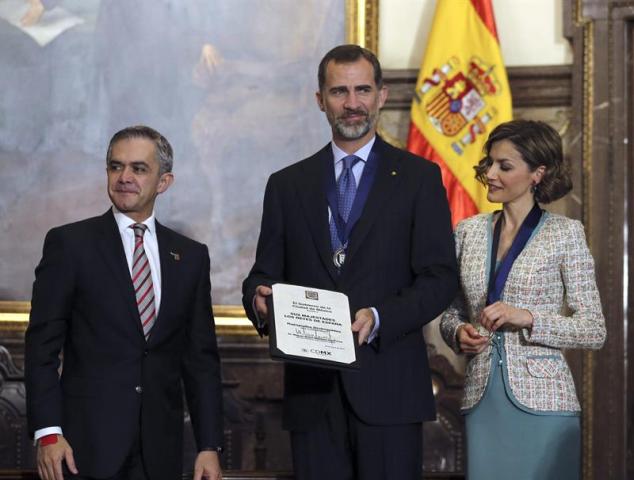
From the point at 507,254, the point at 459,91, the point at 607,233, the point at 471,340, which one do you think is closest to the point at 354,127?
the point at 507,254

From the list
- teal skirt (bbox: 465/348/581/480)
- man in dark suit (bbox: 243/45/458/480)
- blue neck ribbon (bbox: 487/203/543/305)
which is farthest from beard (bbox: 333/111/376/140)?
teal skirt (bbox: 465/348/581/480)

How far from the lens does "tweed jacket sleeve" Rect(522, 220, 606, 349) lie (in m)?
3.57

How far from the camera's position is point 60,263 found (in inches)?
140

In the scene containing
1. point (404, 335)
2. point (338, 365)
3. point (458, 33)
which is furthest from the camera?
point (458, 33)

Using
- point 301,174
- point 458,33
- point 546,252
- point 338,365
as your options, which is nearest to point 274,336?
point 338,365

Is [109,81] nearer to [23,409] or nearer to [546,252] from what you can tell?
[23,409]

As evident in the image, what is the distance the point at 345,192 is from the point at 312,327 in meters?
0.55

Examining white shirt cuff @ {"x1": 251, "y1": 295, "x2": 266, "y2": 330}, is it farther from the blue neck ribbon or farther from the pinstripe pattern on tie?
the blue neck ribbon

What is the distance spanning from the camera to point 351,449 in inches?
134

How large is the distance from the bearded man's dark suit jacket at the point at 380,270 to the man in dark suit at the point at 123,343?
0.92 feet

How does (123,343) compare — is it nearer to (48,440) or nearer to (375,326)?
(48,440)

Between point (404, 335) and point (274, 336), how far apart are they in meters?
0.44

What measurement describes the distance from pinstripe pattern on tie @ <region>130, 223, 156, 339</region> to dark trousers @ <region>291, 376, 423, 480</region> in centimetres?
59

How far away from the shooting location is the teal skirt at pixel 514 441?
3.54m
